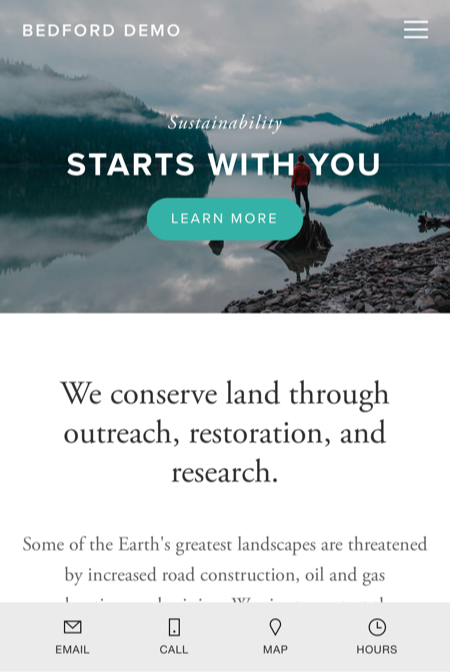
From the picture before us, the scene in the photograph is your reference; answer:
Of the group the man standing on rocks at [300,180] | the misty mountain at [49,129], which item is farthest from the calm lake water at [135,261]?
the misty mountain at [49,129]

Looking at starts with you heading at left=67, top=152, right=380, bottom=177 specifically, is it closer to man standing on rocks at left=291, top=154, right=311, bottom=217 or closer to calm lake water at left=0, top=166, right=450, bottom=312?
calm lake water at left=0, top=166, right=450, bottom=312

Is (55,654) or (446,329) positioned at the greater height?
(446,329)

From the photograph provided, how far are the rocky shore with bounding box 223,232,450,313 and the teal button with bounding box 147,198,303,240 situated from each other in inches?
113

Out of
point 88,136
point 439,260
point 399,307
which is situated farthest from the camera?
point 88,136

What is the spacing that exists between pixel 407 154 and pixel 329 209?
68.9 m

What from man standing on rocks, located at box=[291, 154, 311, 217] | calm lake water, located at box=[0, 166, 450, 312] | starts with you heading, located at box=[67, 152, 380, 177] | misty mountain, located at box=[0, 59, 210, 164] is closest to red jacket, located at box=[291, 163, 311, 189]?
man standing on rocks, located at box=[291, 154, 311, 217]

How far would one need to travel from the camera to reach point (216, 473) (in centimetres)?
423

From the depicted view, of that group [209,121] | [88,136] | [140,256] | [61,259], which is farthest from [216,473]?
[88,136]

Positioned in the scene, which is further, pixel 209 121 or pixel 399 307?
pixel 399 307

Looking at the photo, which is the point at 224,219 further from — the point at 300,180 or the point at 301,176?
the point at 301,176

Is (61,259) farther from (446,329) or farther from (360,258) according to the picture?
(446,329)

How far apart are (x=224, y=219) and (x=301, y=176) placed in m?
7.87

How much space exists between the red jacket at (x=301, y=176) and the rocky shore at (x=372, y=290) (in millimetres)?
2621

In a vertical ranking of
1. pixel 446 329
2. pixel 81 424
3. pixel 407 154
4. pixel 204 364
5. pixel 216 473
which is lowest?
pixel 216 473
